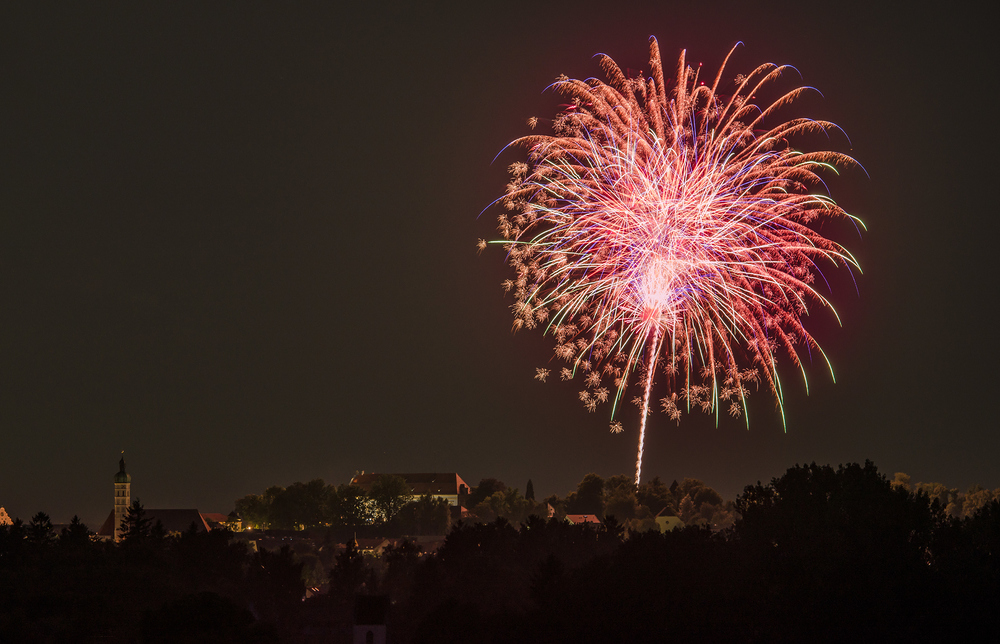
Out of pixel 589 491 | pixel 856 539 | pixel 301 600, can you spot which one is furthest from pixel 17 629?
pixel 589 491

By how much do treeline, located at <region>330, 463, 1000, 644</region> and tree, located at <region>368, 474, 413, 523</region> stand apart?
11251 centimetres

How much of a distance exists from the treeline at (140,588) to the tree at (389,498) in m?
89.2

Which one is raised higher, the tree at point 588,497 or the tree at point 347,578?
the tree at point 588,497

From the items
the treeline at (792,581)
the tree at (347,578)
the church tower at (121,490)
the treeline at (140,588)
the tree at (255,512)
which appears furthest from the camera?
the tree at (255,512)

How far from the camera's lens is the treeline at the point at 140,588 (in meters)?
52.6

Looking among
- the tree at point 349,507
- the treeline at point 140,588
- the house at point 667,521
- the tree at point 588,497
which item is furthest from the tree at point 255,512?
the treeline at point 140,588

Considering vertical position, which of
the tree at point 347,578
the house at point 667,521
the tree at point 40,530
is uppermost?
the tree at point 40,530

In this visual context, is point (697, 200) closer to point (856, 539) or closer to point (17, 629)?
point (856, 539)

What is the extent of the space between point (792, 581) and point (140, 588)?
42.2 meters

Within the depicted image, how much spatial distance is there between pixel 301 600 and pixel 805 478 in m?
44.9

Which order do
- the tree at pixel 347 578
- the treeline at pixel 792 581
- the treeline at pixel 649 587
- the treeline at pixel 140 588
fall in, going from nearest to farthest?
the treeline at pixel 792 581
the treeline at pixel 649 587
the treeline at pixel 140 588
the tree at pixel 347 578

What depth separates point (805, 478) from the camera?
62031mm

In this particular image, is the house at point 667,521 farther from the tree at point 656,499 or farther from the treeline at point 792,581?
the treeline at point 792,581

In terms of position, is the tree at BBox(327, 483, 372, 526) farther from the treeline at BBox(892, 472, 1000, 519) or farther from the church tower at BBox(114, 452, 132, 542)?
the treeline at BBox(892, 472, 1000, 519)
